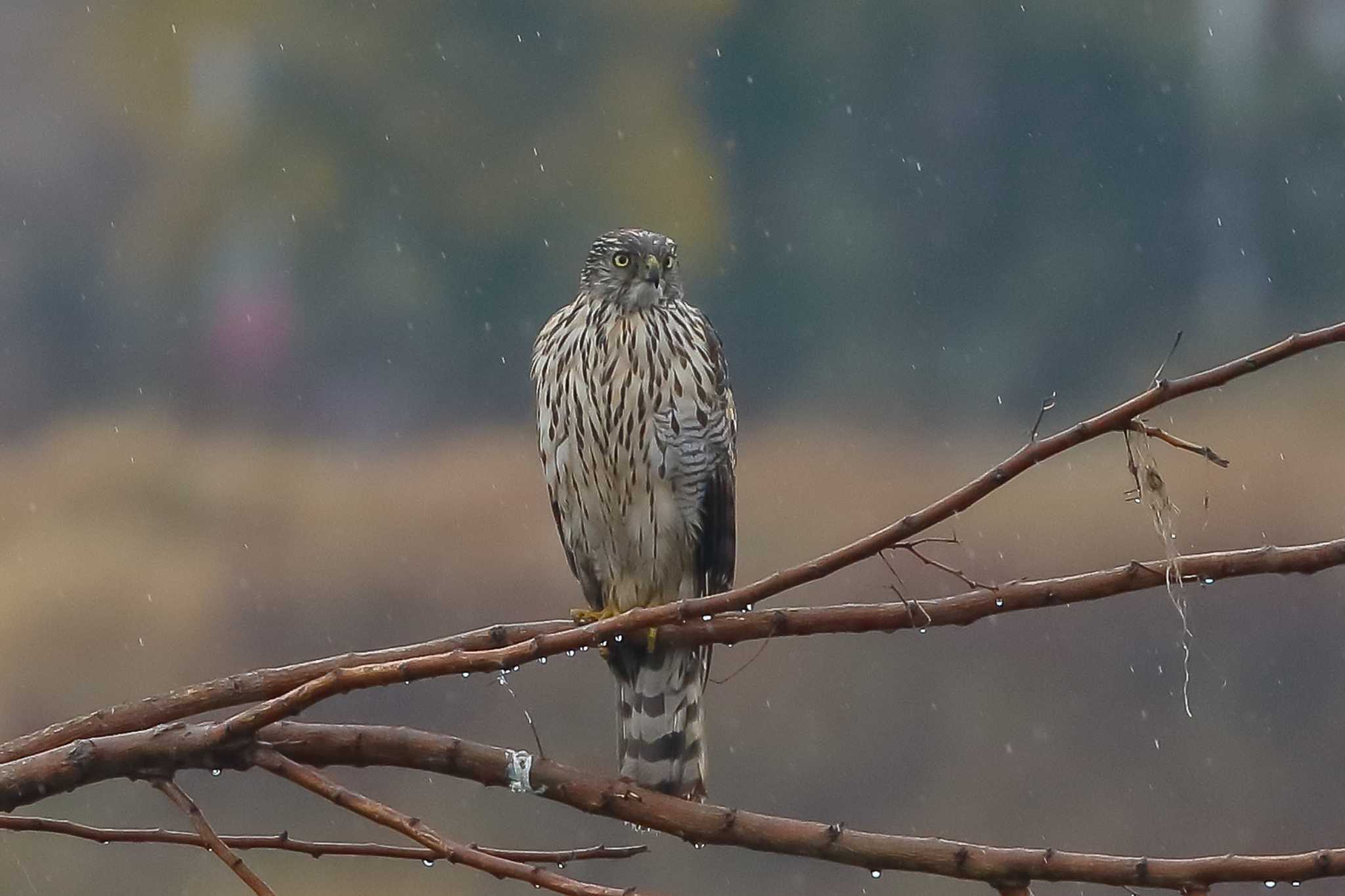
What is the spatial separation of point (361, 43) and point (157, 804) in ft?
9.67

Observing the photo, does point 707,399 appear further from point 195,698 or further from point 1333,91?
point 1333,91

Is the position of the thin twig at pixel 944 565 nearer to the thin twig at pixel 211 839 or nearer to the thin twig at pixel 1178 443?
the thin twig at pixel 1178 443

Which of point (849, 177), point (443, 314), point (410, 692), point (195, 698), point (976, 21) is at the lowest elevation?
point (195, 698)

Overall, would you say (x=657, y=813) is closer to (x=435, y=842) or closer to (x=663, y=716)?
(x=435, y=842)

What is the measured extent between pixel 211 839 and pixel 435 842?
0.63ft

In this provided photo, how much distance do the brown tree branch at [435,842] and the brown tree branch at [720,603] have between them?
16cm

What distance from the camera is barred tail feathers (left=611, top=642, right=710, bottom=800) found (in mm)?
2400

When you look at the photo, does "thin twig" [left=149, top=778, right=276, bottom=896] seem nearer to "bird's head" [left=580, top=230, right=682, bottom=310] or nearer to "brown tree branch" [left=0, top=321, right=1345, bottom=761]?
"brown tree branch" [left=0, top=321, right=1345, bottom=761]

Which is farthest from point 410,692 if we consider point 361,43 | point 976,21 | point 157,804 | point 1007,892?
point 1007,892

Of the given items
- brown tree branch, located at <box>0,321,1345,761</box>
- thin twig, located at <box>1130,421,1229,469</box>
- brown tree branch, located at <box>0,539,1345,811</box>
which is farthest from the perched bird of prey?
thin twig, located at <box>1130,421,1229,469</box>

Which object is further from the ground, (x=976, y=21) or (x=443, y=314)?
(x=976, y=21)

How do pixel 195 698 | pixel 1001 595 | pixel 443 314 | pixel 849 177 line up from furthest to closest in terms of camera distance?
pixel 849 177 < pixel 443 314 < pixel 195 698 < pixel 1001 595

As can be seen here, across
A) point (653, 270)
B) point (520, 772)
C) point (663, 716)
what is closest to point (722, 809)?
point (520, 772)

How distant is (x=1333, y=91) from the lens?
18.4 feet
